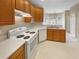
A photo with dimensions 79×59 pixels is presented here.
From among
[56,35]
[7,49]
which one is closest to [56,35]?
[56,35]

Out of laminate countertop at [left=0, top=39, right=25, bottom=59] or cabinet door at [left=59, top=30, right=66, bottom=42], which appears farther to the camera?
cabinet door at [left=59, top=30, right=66, bottom=42]

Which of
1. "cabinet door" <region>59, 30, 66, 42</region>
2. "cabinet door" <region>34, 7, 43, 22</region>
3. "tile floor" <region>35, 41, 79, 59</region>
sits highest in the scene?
"cabinet door" <region>34, 7, 43, 22</region>

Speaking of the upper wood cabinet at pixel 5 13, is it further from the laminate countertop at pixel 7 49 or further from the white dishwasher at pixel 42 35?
the white dishwasher at pixel 42 35

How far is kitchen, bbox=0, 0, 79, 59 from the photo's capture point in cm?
202

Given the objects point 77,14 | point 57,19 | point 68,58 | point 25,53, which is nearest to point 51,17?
point 57,19

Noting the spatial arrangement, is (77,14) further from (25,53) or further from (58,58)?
(25,53)

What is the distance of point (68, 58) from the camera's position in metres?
3.91

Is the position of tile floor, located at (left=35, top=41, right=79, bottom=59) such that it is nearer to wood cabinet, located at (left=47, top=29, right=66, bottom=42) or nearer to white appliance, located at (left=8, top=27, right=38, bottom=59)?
white appliance, located at (left=8, top=27, right=38, bottom=59)

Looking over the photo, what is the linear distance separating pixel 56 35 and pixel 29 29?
2.15 meters

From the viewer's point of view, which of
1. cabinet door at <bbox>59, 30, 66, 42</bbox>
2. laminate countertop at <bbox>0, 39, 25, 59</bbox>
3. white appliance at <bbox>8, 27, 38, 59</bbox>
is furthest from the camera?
cabinet door at <bbox>59, 30, 66, 42</bbox>

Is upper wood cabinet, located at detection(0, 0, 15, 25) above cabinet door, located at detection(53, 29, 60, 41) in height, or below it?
above

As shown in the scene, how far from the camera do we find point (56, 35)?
23.0 ft

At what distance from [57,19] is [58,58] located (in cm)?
1231

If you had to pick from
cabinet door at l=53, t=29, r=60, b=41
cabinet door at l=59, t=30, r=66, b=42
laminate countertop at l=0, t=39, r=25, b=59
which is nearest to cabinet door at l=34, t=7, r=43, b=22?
cabinet door at l=53, t=29, r=60, b=41
